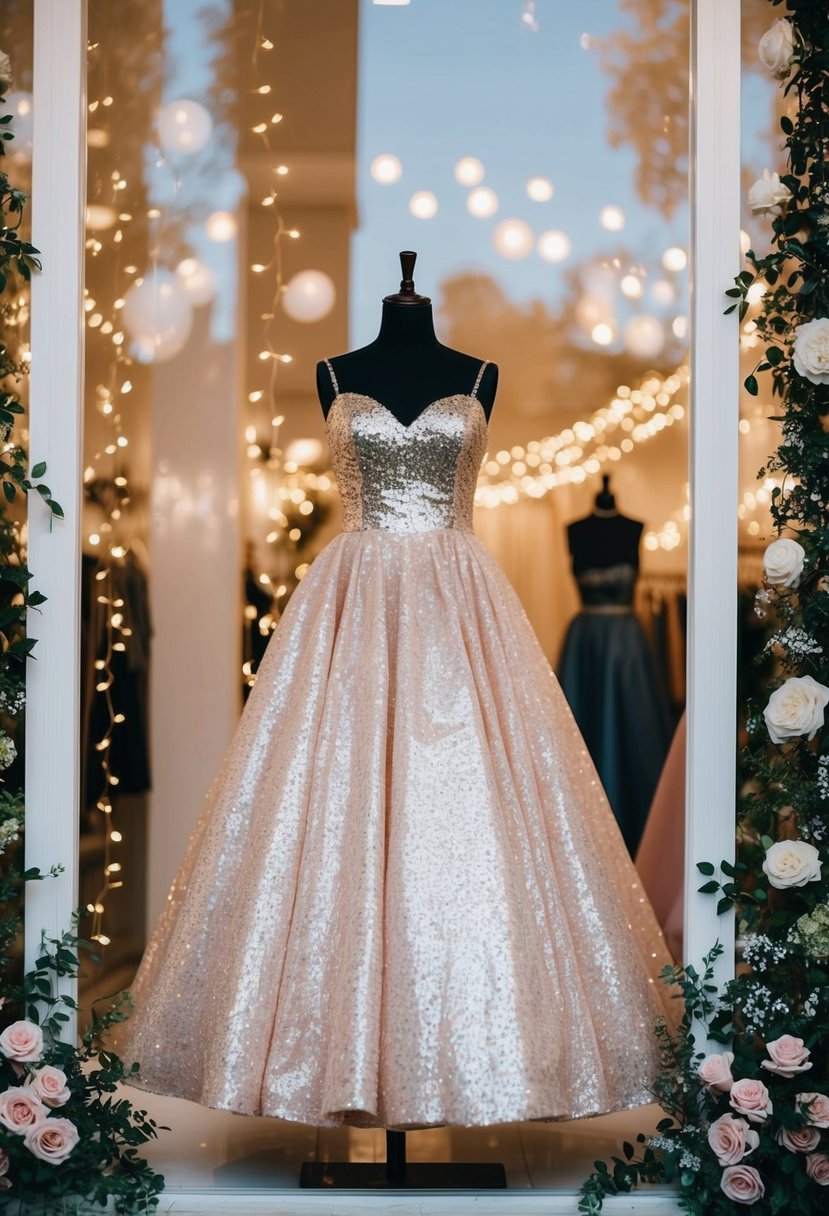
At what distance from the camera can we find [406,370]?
2490mm

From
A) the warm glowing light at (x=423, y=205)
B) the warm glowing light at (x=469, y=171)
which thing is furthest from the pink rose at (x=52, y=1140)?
the warm glowing light at (x=469, y=171)

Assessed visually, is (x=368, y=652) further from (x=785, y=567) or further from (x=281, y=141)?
(x=281, y=141)

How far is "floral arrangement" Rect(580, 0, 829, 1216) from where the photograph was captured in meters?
2.06

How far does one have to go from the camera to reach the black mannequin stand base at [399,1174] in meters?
2.17

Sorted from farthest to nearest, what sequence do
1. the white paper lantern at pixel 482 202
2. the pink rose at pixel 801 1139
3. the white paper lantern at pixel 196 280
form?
1. the white paper lantern at pixel 482 202
2. the white paper lantern at pixel 196 280
3. the pink rose at pixel 801 1139

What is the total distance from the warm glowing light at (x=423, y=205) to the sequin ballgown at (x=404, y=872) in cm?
166

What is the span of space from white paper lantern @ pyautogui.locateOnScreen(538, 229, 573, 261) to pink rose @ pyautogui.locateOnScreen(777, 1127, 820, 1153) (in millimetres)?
2815

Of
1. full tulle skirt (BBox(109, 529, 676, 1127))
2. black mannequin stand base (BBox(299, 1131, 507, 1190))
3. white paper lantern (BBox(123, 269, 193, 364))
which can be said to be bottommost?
black mannequin stand base (BBox(299, 1131, 507, 1190))

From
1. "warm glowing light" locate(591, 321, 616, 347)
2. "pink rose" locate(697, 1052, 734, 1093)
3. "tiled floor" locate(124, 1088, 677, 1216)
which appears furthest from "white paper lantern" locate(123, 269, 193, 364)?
"pink rose" locate(697, 1052, 734, 1093)

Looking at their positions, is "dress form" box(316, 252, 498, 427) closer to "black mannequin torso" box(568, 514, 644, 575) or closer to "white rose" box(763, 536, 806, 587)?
"white rose" box(763, 536, 806, 587)

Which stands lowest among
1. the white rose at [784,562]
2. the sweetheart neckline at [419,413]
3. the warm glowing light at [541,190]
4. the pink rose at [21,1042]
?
the pink rose at [21,1042]

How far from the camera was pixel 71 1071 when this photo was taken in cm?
217

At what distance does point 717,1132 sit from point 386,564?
3.53 ft

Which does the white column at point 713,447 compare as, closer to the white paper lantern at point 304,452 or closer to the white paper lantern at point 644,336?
the white paper lantern at point 304,452
